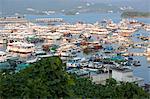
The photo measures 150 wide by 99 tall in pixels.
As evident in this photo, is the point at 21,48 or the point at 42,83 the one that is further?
the point at 21,48

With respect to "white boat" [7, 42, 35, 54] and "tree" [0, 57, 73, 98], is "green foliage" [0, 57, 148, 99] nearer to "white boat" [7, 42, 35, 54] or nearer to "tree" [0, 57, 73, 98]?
"tree" [0, 57, 73, 98]

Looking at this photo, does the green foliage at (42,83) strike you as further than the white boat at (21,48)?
No

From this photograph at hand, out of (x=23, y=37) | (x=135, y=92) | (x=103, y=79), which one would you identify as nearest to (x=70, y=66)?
(x=103, y=79)

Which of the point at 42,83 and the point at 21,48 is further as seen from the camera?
the point at 21,48

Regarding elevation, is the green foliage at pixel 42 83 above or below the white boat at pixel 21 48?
above

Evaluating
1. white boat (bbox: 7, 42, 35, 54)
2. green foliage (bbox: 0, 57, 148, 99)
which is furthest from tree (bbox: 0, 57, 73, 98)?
white boat (bbox: 7, 42, 35, 54)

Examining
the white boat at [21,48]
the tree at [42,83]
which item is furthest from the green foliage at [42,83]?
the white boat at [21,48]

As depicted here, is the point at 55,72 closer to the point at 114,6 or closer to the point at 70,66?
the point at 70,66

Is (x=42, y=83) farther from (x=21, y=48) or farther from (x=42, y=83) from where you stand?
(x=21, y=48)

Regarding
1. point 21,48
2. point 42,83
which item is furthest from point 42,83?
point 21,48

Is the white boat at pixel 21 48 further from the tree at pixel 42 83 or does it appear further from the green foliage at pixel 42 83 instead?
the tree at pixel 42 83

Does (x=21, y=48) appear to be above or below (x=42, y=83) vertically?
below

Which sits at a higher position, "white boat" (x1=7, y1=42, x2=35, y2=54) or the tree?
the tree

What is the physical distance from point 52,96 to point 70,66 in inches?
206
